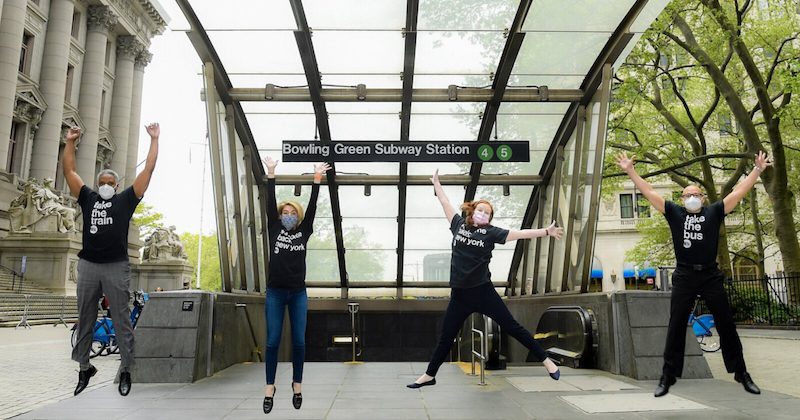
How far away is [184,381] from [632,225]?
41496 millimetres

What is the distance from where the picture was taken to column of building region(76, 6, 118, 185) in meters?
41.3

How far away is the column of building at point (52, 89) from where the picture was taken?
36.8 m

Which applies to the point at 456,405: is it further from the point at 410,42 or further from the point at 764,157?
the point at 410,42

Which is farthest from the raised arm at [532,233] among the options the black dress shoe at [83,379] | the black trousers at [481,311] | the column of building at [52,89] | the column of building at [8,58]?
the column of building at [52,89]

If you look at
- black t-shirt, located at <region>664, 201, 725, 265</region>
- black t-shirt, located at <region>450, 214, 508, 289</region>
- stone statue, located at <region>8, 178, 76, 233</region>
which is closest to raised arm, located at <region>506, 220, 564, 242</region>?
black t-shirt, located at <region>450, 214, 508, 289</region>

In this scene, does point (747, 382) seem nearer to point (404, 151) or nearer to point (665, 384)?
point (665, 384)

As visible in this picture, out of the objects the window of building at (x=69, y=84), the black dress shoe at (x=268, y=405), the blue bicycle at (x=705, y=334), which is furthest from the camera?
the window of building at (x=69, y=84)

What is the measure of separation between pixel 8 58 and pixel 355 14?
1218 inches

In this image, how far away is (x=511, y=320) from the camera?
605 cm

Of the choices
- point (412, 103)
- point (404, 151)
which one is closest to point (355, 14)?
point (404, 151)

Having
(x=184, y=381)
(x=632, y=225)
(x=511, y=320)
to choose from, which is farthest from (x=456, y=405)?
(x=632, y=225)

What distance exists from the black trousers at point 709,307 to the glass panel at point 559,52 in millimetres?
5921

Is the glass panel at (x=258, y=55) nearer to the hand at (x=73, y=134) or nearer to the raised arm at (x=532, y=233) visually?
the hand at (x=73, y=134)

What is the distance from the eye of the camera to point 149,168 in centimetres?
556
